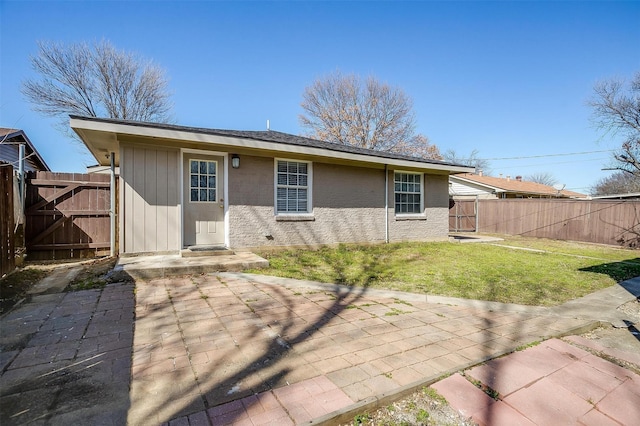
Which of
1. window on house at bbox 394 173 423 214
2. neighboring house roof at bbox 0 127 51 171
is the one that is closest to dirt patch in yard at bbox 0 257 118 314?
neighboring house roof at bbox 0 127 51 171

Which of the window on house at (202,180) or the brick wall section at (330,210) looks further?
the brick wall section at (330,210)

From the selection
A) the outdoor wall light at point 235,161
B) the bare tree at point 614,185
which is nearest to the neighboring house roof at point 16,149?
the outdoor wall light at point 235,161

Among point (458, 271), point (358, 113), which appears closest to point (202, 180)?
point (458, 271)

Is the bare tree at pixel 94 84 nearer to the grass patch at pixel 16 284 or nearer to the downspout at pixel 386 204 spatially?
the grass patch at pixel 16 284

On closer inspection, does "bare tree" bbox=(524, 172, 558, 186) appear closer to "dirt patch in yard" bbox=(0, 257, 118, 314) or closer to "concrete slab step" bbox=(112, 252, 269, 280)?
"concrete slab step" bbox=(112, 252, 269, 280)

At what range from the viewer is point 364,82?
24.6 meters

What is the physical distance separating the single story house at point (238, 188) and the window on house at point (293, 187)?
26 mm

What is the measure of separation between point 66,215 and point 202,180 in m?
3.11

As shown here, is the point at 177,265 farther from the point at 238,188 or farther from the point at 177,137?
the point at 177,137

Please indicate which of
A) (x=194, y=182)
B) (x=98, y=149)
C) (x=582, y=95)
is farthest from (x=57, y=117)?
(x=582, y=95)

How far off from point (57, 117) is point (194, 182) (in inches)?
650

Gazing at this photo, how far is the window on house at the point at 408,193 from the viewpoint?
998cm

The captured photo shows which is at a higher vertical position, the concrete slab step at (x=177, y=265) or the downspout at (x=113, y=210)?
the downspout at (x=113, y=210)

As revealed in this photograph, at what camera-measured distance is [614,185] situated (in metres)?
38.7
